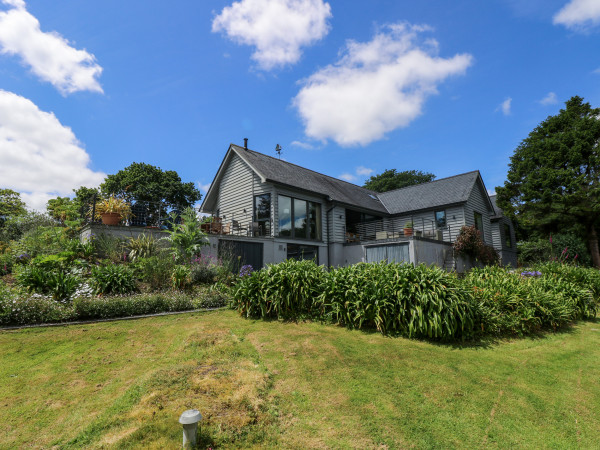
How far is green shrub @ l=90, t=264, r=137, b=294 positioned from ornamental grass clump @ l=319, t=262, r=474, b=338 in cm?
531

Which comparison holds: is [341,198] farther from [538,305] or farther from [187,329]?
[187,329]

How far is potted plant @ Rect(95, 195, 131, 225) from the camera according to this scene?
1034 centimetres

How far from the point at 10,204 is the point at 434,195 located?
35.0 metres

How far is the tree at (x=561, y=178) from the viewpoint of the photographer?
18.8 meters

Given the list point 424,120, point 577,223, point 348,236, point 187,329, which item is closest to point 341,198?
point 348,236

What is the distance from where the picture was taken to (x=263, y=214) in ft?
47.3

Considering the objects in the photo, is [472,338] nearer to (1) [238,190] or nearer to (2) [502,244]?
(1) [238,190]

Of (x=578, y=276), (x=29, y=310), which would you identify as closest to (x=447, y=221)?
(x=578, y=276)

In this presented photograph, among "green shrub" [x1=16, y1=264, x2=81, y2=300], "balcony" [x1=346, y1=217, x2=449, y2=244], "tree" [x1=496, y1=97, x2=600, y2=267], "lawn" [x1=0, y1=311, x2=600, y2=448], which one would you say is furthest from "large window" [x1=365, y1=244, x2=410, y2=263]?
"tree" [x1=496, y1=97, x2=600, y2=267]

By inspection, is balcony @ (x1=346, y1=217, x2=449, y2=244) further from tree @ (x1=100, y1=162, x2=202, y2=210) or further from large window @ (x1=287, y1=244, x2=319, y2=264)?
tree @ (x1=100, y1=162, x2=202, y2=210)

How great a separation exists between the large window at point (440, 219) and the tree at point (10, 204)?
33.4 metres

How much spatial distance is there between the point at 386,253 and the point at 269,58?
1066cm

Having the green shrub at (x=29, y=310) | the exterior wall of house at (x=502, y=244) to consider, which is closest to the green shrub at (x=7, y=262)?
the green shrub at (x=29, y=310)

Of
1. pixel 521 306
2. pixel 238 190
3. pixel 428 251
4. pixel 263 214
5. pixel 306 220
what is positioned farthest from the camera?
pixel 238 190
